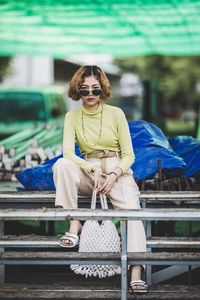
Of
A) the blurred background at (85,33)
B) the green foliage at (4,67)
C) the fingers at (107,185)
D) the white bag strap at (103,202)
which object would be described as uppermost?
the green foliage at (4,67)

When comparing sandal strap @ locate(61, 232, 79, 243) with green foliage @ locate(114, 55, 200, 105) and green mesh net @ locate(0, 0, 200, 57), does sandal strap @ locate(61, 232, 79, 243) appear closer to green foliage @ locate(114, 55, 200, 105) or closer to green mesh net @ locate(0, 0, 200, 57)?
green mesh net @ locate(0, 0, 200, 57)

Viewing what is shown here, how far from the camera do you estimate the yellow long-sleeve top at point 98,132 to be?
4.77 meters

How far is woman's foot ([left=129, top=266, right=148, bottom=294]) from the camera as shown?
432 centimetres

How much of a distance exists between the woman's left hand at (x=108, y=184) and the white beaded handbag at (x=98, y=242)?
8cm

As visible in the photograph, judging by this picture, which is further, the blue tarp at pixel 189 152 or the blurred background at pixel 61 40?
the blurred background at pixel 61 40

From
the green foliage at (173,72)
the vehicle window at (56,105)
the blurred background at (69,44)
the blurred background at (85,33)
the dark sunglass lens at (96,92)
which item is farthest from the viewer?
the green foliage at (173,72)

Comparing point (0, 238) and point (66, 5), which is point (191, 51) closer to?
point (66, 5)

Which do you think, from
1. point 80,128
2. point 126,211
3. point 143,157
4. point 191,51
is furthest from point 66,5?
point 191,51

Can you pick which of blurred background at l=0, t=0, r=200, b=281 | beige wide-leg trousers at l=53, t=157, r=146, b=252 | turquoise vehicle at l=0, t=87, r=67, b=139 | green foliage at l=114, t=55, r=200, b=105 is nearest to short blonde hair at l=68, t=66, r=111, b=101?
beige wide-leg trousers at l=53, t=157, r=146, b=252

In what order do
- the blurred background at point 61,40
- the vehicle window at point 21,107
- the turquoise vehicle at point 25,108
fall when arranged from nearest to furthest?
the blurred background at point 61,40 < the turquoise vehicle at point 25,108 < the vehicle window at point 21,107

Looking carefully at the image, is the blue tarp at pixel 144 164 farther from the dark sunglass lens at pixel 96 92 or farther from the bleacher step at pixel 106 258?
the bleacher step at pixel 106 258

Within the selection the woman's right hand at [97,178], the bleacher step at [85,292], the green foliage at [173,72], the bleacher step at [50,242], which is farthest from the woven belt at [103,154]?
the green foliage at [173,72]

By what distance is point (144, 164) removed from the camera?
564 centimetres

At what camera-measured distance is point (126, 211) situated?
3.97m
